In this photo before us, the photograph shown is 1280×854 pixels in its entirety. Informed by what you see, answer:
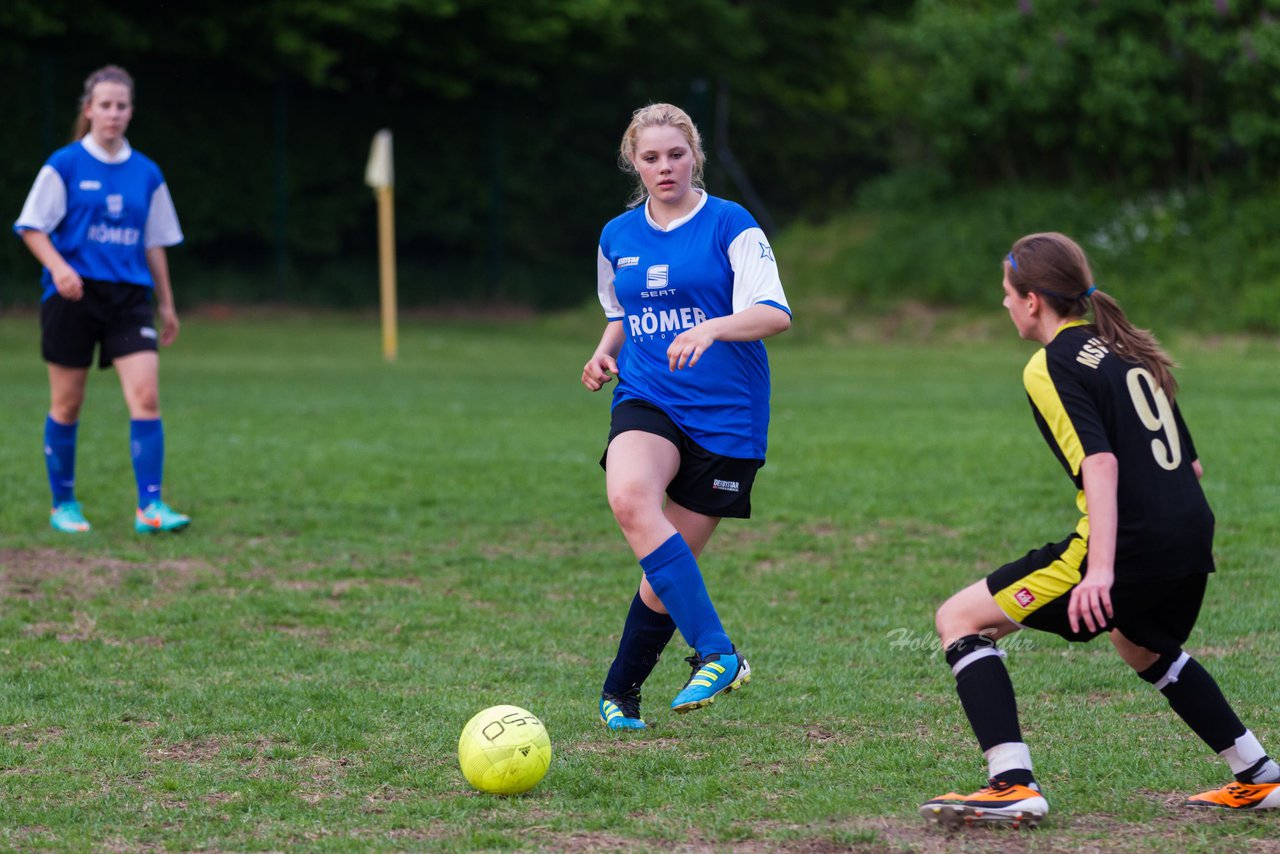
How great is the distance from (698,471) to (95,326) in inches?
172

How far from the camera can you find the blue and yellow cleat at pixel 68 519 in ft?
26.5

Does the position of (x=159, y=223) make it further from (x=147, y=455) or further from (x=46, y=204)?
(x=147, y=455)

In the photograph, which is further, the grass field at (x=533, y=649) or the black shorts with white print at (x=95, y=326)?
the black shorts with white print at (x=95, y=326)

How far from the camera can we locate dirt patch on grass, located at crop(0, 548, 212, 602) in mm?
6730

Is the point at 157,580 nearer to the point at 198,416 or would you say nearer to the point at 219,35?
the point at 198,416

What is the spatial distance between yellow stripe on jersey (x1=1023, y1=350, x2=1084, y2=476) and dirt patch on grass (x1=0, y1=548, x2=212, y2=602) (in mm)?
4345

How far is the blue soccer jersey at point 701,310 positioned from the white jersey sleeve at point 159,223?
13.4 ft

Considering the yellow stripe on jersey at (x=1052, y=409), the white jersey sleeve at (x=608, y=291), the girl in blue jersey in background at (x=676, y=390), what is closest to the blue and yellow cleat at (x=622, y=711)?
the girl in blue jersey in background at (x=676, y=390)

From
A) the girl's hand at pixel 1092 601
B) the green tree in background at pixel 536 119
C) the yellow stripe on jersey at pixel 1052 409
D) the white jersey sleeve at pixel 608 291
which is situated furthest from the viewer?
the green tree in background at pixel 536 119

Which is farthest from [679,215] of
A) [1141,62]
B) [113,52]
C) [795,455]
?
[113,52]

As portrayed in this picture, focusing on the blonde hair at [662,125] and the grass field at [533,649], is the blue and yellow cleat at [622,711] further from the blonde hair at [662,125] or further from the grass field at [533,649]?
the blonde hair at [662,125]

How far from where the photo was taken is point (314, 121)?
88.1 feet

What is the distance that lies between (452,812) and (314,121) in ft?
79.8

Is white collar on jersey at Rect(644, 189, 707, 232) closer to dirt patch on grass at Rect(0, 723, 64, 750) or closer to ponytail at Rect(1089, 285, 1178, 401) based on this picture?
ponytail at Rect(1089, 285, 1178, 401)
